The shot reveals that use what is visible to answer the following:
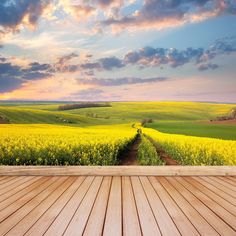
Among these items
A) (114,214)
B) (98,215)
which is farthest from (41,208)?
(114,214)

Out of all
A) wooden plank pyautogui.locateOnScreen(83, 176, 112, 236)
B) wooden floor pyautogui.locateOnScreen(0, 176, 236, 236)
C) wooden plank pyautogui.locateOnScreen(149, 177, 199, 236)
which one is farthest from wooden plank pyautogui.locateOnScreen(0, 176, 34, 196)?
wooden plank pyautogui.locateOnScreen(149, 177, 199, 236)

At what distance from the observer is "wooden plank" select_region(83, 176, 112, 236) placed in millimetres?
3966

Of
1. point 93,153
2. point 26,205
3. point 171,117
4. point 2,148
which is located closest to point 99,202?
point 26,205

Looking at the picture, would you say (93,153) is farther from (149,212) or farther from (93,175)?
(149,212)

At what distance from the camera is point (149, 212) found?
4.80 m

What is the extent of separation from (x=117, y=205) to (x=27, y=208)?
1270mm

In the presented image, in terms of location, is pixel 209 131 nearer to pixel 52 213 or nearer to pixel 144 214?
pixel 144 214

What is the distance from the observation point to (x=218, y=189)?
6387 millimetres

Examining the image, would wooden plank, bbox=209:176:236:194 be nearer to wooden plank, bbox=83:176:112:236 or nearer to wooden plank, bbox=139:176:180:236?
wooden plank, bbox=139:176:180:236

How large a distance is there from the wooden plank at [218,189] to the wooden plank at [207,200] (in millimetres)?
144

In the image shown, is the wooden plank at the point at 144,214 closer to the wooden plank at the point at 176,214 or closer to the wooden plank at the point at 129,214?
the wooden plank at the point at 129,214

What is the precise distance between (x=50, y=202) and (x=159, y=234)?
2.10 m

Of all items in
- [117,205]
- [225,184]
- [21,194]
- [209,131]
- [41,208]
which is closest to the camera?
[41,208]

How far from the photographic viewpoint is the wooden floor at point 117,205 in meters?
4.08
